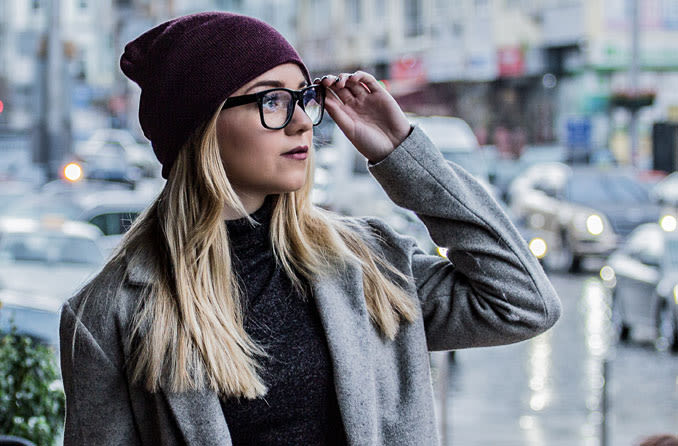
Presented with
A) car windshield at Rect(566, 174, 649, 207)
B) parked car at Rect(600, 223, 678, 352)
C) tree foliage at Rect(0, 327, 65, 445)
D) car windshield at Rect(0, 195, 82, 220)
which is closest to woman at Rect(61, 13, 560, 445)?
tree foliage at Rect(0, 327, 65, 445)

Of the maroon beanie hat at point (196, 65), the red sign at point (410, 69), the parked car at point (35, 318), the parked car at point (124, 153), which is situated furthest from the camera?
the red sign at point (410, 69)

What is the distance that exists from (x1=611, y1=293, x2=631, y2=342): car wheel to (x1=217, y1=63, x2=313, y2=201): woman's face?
11604 millimetres

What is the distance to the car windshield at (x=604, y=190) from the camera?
2048cm

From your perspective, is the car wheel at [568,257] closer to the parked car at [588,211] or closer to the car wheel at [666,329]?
the parked car at [588,211]

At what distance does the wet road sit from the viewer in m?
8.98

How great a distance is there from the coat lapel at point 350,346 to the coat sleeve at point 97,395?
0.42 m

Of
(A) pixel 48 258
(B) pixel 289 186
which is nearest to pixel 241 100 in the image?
(B) pixel 289 186

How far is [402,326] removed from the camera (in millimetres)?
2510

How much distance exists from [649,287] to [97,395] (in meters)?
11.2

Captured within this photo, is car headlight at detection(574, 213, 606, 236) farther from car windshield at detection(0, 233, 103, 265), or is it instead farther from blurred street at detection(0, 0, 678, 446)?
car windshield at detection(0, 233, 103, 265)

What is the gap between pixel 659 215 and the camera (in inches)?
786

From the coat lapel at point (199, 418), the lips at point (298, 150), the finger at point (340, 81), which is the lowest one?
the coat lapel at point (199, 418)

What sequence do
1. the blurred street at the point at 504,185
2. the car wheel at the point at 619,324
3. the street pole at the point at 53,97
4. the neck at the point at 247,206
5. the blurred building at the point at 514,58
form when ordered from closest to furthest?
the neck at the point at 247,206
the blurred street at the point at 504,185
the car wheel at the point at 619,324
the street pole at the point at 53,97
the blurred building at the point at 514,58

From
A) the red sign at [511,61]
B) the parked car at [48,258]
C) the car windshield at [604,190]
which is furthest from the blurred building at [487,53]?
the parked car at [48,258]
